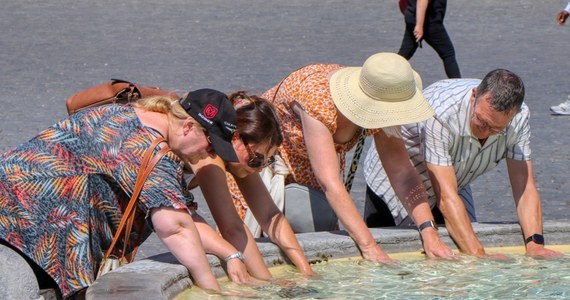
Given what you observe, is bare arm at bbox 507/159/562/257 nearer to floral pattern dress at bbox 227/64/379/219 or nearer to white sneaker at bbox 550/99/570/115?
floral pattern dress at bbox 227/64/379/219

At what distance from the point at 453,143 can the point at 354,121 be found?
1.96 ft

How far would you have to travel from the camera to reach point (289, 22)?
13.0m

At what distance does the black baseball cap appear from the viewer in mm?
3420

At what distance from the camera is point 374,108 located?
4.30 m

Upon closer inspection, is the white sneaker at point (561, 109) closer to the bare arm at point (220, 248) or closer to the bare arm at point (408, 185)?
the bare arm at point (408, 185)

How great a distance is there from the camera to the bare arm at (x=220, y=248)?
12.7 feet

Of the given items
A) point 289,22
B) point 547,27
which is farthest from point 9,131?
point 547,27

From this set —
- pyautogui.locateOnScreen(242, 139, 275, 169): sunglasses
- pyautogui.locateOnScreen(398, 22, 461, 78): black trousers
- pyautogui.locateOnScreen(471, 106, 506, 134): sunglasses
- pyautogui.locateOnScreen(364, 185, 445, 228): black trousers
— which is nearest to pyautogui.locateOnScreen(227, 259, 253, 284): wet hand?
pyautogui.locateOnScreen(242, 139, 275, 169): sunglasses

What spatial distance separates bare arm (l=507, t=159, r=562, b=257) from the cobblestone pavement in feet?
5.08

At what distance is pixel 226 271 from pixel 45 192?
0.74m

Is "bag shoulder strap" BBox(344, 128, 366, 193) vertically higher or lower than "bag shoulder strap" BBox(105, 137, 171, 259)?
lower

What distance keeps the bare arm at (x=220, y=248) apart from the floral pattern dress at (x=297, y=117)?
64cm

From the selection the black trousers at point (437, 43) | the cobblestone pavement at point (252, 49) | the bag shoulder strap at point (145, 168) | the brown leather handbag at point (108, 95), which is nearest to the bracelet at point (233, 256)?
the bag shoulder strap at point (145, 168)

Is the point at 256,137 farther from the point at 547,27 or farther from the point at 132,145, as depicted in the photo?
the point at 547,27
